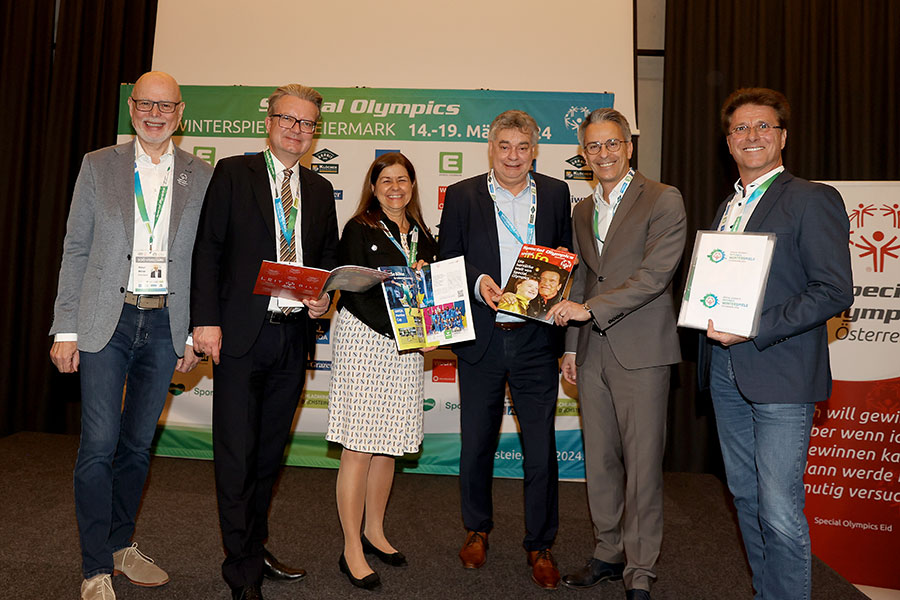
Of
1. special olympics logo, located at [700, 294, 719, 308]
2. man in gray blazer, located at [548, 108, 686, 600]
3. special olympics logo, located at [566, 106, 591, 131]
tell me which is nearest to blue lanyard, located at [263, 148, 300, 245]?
man in gray blazer, located at [548, 108, 686, 600]

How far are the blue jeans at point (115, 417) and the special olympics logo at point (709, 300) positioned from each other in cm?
217

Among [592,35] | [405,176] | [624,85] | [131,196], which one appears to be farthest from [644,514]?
[592,35]

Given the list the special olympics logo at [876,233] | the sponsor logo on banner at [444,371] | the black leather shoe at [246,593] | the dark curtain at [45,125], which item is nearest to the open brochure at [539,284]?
the black leather shoe at [246,593]

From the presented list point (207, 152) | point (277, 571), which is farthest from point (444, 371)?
point (207, 152)

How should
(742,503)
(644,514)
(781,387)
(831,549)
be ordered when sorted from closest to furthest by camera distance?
(781,387), (742,503), (644,514), (831,549)

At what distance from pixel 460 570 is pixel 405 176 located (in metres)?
1.95

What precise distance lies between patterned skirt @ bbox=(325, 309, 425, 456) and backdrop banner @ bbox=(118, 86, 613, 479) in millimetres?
1817

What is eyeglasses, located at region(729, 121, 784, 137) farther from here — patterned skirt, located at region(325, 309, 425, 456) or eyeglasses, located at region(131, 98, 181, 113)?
eyeglasses, located at region(131, 98, 181, 113)

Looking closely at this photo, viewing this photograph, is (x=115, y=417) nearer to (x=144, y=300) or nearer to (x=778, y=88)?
(x=144, y=300)

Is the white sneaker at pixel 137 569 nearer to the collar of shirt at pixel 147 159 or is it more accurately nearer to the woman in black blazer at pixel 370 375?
the woman in black blazer at pixel 370 375

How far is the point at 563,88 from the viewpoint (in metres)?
4.88

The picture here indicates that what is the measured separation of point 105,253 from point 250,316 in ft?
2.11

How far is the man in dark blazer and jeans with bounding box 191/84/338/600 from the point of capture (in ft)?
8.38

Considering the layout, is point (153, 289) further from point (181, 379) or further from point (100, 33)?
point (100, 33)
